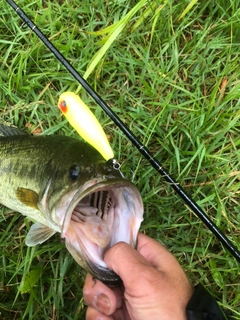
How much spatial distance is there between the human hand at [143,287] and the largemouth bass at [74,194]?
114 millimetres

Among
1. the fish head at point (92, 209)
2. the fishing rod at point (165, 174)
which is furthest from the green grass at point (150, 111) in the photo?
the fish head at point (92, 209)

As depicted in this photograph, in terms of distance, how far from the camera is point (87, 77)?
3.08 m

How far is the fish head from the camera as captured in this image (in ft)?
7.06

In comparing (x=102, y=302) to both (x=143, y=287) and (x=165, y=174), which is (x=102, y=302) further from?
(x=165, y=174)

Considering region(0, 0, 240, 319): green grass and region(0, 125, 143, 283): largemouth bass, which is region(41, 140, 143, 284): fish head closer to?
region(0, 125, 143, 283): largemouth bass

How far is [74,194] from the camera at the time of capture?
7.14ft

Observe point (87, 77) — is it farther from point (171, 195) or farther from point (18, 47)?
point (171, 195)

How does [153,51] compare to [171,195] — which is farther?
[153,51]

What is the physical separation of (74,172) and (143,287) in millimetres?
714

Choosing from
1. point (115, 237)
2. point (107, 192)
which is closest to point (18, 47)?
point (107, 192)

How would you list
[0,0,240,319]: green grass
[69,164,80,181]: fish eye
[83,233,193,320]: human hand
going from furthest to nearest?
1. [0,0,240,319]: green grass
2. [69,164,80,181]: fish eye
3. [83,233,193,320]: human hand

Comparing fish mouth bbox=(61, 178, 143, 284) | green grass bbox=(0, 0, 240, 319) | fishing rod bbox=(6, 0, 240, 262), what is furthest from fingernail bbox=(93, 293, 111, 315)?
fishing rod bbox=(6, 0, 240, 262)

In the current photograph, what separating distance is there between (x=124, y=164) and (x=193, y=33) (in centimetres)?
121

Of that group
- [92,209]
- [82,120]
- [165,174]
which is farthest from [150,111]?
[92,209]
